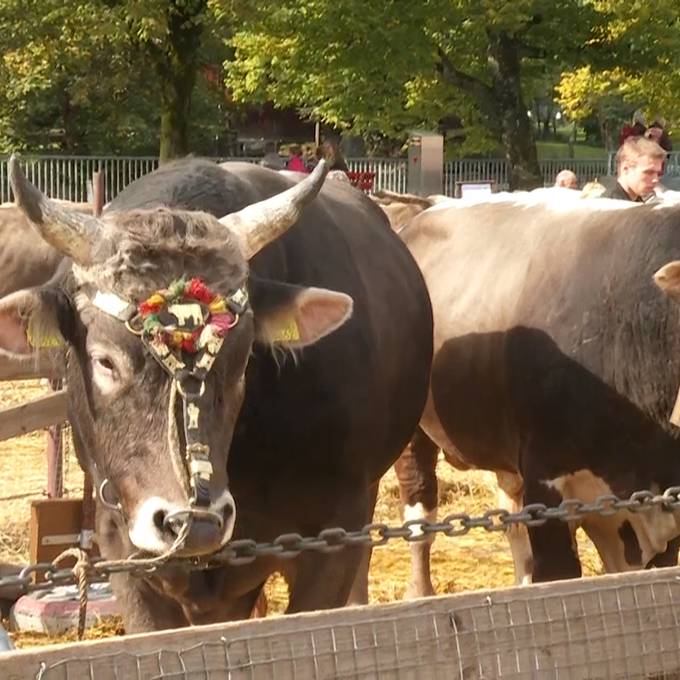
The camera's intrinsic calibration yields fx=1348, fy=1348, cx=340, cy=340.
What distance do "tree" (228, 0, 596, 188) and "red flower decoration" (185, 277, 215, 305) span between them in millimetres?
21434

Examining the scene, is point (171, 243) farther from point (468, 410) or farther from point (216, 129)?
point (216, 129)

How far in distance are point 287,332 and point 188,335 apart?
2.01 ft

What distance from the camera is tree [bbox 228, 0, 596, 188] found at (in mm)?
26031

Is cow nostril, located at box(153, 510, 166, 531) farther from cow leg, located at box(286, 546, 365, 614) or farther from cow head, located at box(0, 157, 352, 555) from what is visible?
cow leg, located at box(286, 546, 365, 614)

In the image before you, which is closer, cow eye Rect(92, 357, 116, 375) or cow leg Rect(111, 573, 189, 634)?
cow eye Rect(92, 357, 116, 375)

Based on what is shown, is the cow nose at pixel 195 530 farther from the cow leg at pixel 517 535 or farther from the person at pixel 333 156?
the person at pixel 333 156

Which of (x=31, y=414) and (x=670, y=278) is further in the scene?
(x=31, y=414)

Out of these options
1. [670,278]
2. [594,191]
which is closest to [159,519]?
[670,278]

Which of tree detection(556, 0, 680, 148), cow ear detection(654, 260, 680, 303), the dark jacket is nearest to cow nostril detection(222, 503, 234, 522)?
cow ear detection(654, 260, 680, 303)

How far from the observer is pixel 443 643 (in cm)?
268

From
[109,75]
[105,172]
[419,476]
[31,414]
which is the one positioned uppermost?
[109,75]

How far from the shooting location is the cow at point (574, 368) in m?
5.21

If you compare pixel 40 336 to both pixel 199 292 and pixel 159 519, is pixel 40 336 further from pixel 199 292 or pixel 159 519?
pixel 159 519

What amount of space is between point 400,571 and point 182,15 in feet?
63.9
